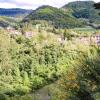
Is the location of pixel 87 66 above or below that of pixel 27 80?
above

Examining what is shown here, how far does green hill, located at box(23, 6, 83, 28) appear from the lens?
16800 centimetres

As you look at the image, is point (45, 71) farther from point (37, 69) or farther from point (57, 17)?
point (57, 17)

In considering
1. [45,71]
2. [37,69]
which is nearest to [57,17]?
[45,71]

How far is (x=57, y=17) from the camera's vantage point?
177500 mm

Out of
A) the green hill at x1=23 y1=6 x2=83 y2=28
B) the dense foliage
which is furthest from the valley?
the green hill at x1=23 y1=6 x2=83 y2=28

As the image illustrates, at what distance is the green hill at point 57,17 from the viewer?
168000 millimetres

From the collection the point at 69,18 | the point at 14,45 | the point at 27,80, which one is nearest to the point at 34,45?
the point at 14,45

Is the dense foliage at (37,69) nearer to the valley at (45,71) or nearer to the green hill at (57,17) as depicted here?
the valley at (45,71)

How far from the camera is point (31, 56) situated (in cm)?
5762

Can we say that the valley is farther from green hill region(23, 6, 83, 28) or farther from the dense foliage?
green hill region(23, 6, 83, 28)

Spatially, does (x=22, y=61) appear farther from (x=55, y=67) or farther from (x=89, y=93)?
(x=89, y=93)

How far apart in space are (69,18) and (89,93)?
6257 inches

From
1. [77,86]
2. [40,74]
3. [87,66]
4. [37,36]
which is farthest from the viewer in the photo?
[37,36]

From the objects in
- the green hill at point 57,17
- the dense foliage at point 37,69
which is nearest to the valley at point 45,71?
the dense foliage at point 37,69
